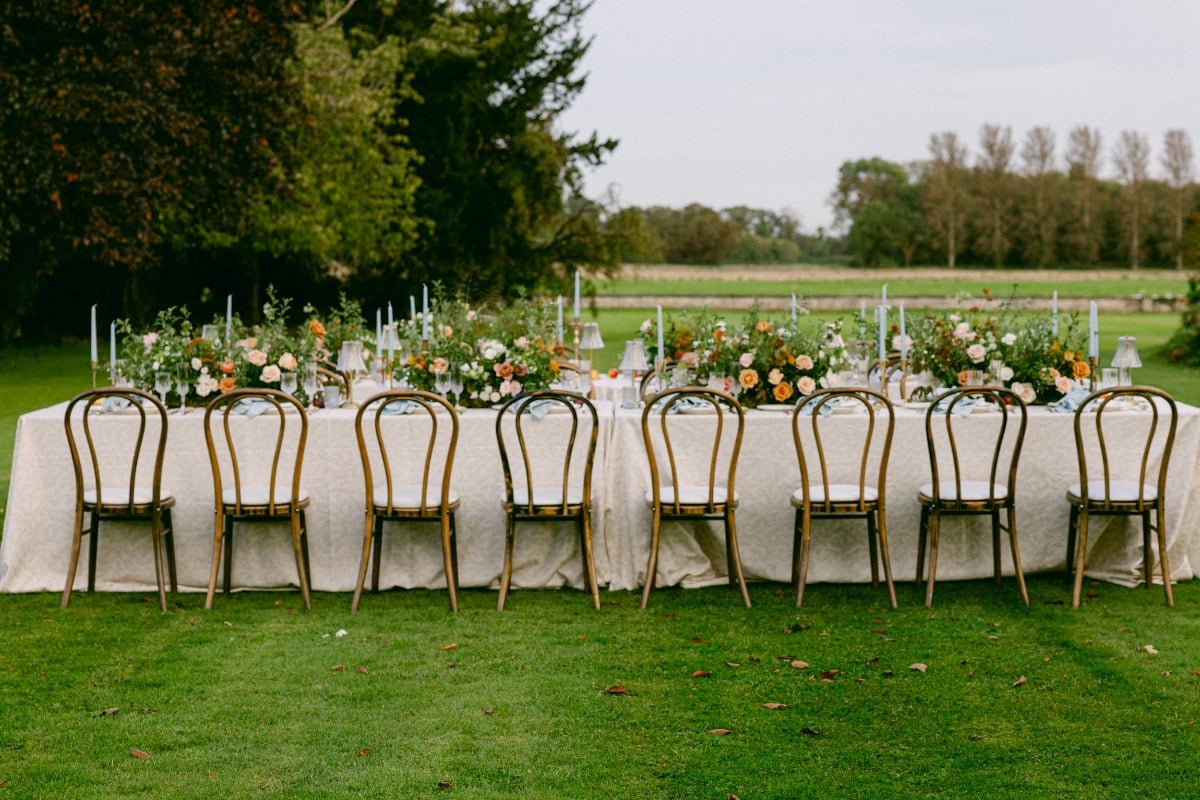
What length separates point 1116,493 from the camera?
5.88 meters

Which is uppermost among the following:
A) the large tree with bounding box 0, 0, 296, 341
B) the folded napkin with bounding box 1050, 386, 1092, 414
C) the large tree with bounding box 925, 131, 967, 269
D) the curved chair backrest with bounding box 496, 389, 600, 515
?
the large tree with bounding box 925, 131, 967, 269

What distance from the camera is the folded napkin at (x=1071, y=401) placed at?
6238 mm

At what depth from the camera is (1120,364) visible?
6.19 metres

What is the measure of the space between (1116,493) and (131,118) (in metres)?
13.5

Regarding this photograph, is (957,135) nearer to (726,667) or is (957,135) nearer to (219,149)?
(219,149)

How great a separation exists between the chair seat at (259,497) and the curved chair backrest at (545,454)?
1.05m

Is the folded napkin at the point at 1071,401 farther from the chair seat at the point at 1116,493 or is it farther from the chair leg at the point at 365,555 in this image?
the chair leg at the point at 365,555

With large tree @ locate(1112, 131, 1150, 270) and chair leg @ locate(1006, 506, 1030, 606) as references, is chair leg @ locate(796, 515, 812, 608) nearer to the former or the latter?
chair leg @ locate(1006, 506, 1030, 606)

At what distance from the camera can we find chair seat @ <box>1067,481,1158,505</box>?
230 inches

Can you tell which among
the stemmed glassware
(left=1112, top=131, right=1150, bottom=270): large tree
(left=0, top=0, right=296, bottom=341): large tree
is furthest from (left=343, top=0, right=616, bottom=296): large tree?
(left=1112, top=131, right=1150, bottom=270): large tree

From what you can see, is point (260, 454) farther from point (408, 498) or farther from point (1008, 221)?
point (1008, 221)

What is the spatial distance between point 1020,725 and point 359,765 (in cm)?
225

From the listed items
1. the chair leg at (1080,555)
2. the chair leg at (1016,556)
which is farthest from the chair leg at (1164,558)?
the chair leg at (1016,556)

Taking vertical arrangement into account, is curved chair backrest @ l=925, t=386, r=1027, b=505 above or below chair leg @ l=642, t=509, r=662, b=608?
above
